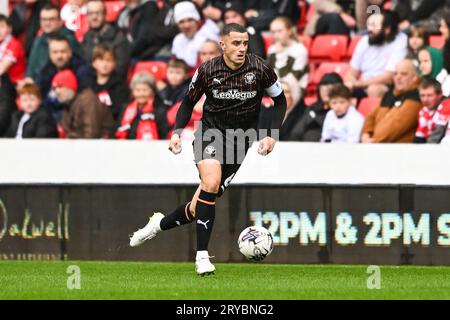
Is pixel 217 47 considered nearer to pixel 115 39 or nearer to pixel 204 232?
pixel 115 39

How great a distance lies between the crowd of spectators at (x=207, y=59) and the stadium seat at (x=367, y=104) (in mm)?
20

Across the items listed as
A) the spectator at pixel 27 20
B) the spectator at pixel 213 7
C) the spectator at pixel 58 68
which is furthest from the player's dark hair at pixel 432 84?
the spectator at pixel 27 20

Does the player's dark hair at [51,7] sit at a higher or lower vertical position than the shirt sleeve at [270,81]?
higher

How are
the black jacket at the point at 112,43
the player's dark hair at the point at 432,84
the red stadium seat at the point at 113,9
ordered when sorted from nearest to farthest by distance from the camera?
1. the player's dark hair at the point at 432,84
2. the black jacket at the point at 112,43
3. the red stadium seat at the point at 113,9

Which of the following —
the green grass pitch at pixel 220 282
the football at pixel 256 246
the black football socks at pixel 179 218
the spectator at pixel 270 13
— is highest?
the spectator at pixel 270 13

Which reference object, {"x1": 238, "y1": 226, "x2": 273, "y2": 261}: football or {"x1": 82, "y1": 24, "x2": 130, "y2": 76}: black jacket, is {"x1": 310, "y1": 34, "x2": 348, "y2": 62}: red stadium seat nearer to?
{"x1": 82, "y1": 24, "x2": 130, "y2": 76}: black jacket

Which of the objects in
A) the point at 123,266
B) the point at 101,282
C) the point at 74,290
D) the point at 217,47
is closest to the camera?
the point at 74,290

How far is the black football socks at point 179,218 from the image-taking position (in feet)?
38.9

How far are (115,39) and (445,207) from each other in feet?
21.0

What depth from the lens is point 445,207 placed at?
1363 centimetres

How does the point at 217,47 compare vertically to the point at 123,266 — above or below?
above

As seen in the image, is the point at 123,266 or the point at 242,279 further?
the point at 123,266

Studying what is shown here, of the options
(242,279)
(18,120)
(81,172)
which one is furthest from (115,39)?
(242,279)

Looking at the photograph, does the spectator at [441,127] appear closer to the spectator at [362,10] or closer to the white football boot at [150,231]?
the spectator at [362,10]
